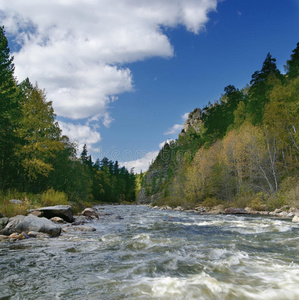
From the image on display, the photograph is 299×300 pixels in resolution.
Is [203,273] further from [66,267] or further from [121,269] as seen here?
[66,267]

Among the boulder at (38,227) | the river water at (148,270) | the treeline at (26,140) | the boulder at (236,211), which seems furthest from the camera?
the boulder at (236,211)

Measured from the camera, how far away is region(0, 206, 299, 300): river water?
3691mm

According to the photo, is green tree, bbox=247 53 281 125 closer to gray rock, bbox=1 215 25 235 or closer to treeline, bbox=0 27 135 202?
treeline, bbox=0 27 135 202

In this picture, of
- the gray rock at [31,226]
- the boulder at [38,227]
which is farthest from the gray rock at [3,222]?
the boulder at [38,227]

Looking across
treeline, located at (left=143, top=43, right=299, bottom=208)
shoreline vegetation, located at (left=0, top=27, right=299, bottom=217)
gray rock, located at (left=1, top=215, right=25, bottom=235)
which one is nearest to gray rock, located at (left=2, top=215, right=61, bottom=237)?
gray rock, located at (left=1, top=215, right=25, bottom=235)

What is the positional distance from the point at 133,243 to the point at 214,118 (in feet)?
174

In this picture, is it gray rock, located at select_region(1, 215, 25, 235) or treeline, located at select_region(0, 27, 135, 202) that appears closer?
A: gray rock, located at select_region(1, 215, 25, 235)

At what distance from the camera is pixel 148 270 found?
192 inches

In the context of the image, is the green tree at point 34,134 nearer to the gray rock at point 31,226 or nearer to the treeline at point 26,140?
the treeline at point 26,140

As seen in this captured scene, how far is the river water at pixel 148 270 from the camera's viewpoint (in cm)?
369

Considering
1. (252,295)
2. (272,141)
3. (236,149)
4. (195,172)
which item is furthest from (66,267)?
(195,172)

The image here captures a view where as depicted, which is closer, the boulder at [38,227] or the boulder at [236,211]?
the boulder at [38,227]

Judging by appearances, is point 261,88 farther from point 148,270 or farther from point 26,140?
point 148,270

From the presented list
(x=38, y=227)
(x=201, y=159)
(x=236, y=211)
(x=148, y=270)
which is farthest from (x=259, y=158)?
(x=148, y=270)
